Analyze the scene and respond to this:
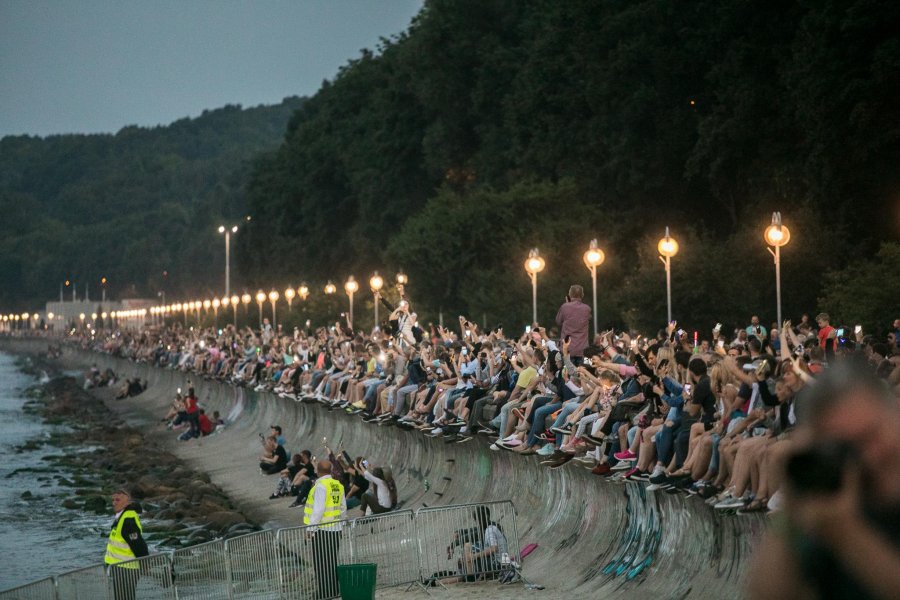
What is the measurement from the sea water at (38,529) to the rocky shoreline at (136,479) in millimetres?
382

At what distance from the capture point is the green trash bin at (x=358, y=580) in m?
15.5

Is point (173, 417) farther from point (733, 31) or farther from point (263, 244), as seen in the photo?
point (263, 244)

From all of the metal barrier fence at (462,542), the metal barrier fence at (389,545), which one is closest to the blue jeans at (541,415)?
the metal barrier fence at (462,542)

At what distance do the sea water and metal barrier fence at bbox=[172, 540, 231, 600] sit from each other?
874cm

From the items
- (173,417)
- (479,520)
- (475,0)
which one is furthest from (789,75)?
(475,0)

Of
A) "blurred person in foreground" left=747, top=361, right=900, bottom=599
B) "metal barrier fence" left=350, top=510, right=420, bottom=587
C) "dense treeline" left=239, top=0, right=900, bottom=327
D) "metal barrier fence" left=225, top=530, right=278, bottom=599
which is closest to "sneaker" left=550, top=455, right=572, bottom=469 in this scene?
"metal barrier fence" left=350, top=510, right=420, bottom=587

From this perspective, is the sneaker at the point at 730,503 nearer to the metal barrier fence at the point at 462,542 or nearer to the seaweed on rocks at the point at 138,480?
the metal barrier fence at the point at 462,542

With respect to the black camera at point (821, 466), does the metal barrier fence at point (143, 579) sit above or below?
below

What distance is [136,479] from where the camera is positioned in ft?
125

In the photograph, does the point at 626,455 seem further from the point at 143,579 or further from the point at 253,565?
the point at 143,579

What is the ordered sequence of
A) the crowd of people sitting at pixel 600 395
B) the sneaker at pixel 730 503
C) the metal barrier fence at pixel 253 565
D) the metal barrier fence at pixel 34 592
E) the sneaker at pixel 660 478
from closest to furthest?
the sneaker at pixel 730 503, the crowd of people sitting at pixel 600 395, the metal barrier fence at pixel 34 592, the sneaker at pixel 660 478, the metal barrier fence at pixel 253 565

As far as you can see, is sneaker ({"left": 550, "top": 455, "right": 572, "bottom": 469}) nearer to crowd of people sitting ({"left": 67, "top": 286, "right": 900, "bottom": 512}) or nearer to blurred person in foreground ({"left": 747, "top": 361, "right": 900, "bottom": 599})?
crowd of people sitting ({"left": 67, "top": 286, "right": 900, "bottom": 512})

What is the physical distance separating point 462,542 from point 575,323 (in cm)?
593

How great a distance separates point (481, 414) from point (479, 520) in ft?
15.7
